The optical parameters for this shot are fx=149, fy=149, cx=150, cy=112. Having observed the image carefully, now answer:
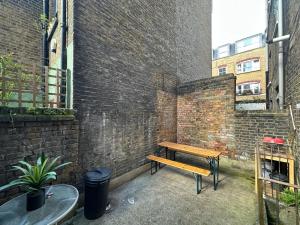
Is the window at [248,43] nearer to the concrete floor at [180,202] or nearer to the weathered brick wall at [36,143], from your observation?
the concrete floor at [180,202]

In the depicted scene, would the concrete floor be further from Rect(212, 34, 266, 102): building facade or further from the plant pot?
Rect(212, 34, 266, 102): building facade

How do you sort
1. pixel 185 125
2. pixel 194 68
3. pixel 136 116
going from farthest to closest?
pixel 194 68, pixel 185 125, pixel 136 116

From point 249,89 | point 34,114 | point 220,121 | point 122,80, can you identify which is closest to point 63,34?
point 122,80

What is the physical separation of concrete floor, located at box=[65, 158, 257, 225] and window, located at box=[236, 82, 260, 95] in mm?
13366

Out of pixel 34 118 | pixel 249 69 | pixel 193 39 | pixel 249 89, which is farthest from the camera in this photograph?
pixel 249 69

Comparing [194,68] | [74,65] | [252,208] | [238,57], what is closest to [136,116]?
[74,65]

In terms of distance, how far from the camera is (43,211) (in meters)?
1.88

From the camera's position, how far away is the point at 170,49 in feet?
23.0

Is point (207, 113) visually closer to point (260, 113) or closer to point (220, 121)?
point (220, 121)

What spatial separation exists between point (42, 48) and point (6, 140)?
440 cm

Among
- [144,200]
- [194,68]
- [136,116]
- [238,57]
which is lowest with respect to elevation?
[144,200]

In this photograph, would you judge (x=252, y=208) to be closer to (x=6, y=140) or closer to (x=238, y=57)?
(x=6, y=140)

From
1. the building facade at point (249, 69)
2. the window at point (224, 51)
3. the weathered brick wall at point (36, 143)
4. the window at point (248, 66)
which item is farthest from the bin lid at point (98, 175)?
the window at point (224, 51)

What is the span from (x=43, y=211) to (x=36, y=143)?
49.7 inches
